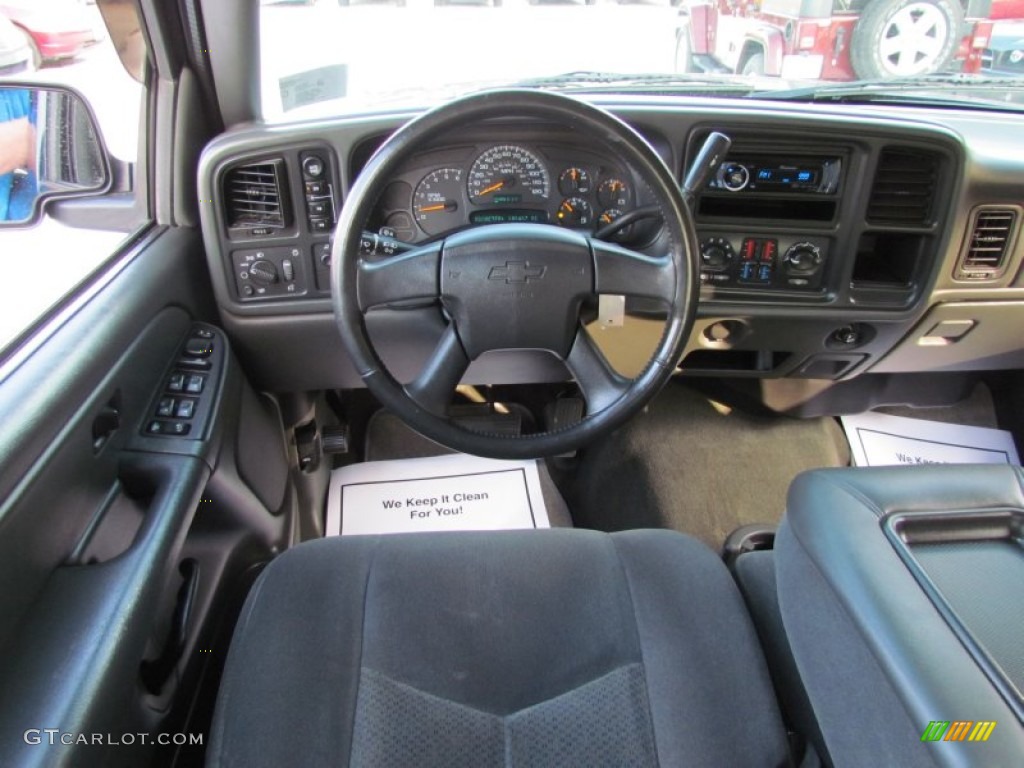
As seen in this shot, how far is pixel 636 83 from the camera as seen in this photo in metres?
1.65

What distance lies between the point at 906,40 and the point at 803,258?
2.05 ft

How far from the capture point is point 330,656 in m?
1.03

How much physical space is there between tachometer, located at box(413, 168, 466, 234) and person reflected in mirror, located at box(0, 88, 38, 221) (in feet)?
2.39

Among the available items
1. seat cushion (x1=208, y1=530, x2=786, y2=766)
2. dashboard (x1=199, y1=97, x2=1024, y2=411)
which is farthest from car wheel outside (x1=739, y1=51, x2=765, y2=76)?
seat cushion (x1=208, y1=530, x2=786, y2=766)

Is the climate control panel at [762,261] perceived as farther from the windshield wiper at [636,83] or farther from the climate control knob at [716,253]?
the windshield wiper at [636,83]

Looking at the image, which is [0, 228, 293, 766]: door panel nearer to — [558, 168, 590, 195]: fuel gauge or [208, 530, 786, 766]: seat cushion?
[208, 530, 786, 766]: seat cushion

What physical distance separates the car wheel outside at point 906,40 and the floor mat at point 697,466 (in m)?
0.92

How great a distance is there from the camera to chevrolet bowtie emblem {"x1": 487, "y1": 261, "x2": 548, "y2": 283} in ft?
3.84

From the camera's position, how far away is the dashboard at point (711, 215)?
4.63ft

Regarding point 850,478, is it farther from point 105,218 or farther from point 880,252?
point 105,218

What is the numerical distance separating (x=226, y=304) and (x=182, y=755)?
83cm

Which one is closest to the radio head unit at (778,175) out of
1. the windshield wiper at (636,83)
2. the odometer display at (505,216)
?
the windshield wiper at (636,83)

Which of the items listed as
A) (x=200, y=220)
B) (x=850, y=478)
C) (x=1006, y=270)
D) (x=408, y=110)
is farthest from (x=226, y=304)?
(x=1006, y=270)

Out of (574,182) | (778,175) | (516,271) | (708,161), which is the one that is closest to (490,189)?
(574,182)
